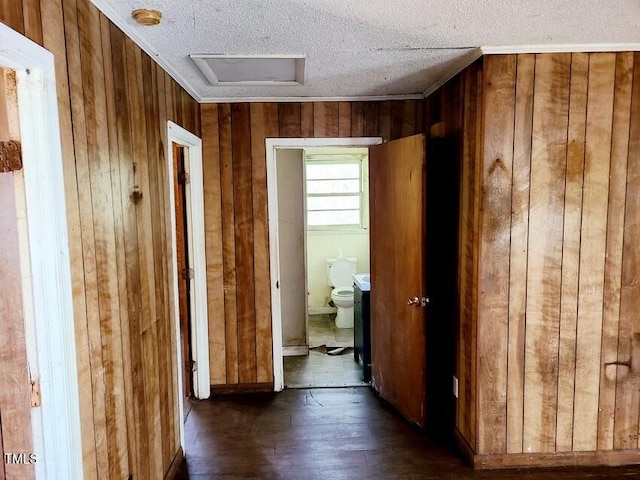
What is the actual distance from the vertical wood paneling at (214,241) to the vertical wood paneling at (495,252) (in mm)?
1954

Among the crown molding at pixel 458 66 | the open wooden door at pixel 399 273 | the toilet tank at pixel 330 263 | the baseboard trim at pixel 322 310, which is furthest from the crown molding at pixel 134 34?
the baseboard trim at pixel 322 310

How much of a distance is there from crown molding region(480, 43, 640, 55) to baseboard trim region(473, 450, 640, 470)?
2205 mm

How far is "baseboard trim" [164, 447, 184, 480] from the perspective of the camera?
2.32m

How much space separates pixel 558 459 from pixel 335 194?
13.0 ft

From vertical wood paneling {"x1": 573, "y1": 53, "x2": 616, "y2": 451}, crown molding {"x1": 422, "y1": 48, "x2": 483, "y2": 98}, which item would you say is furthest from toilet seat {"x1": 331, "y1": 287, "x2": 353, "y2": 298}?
vertical wood paneling {"x1": 573, "y1": 53, "x2": 616, "y2": 451}

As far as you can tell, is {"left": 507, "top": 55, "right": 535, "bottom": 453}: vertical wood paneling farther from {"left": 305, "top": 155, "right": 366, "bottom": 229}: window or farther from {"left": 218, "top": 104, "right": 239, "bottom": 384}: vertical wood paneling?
{"left": 305, "top": 155, "right": 366, "bottom": 229}: window

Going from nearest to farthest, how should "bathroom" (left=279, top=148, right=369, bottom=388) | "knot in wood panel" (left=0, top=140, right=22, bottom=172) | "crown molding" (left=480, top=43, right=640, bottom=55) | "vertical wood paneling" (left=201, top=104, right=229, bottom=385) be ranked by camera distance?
"knot in wood panel" (left=0, top=140, right=22, bottom=172) → "crown molding" (left=480, top=43, right=640, bottom=55) → "vertical wood paneling" (left=201, top=104, right=229, bottom=385) → "bathroom" (left=279, top=148, right=369, bottom=388)

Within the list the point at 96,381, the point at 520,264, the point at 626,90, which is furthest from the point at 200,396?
the point at 626,90

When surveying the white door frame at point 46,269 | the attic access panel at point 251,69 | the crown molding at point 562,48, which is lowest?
the white door frame at point 46,269

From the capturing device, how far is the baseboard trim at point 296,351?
4340 mm

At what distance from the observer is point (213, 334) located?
3406 millimetres

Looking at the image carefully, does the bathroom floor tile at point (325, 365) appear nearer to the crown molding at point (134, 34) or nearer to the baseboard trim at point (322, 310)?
the baseboard trim at point (322, 310)

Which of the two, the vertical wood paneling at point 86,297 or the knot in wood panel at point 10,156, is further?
the vertical wood paneling at point 86,297

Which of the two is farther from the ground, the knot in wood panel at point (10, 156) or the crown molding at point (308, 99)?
the crown molding at point (308, 99)
